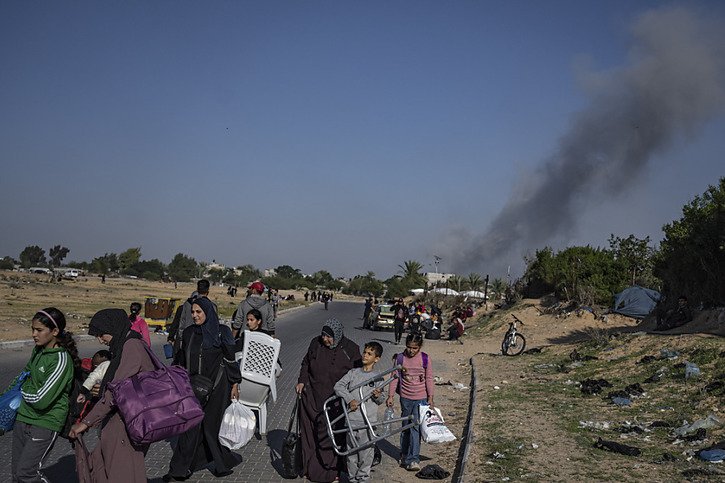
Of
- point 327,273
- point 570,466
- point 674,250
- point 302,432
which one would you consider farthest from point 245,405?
point 327,273

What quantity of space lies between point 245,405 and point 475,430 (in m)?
4.24

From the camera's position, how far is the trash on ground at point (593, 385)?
535 inches

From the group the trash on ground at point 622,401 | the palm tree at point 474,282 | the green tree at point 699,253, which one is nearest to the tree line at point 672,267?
the green tree at point 699,253

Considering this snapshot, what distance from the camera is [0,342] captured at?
58.2 feet

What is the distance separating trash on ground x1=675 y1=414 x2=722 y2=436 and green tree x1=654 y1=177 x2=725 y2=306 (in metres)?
12.6

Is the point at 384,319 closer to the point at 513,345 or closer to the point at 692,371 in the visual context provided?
the point at 513,345

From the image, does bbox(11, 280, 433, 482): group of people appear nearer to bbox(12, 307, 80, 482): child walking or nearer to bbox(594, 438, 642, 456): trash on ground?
bbox(12, 307, 80, 482): child walking

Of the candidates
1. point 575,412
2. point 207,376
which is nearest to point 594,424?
point 575,412

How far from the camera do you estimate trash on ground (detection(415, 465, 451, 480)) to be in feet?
25.4

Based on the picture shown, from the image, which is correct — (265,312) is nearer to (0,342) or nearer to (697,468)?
(697,468)

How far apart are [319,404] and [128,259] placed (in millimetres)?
145022

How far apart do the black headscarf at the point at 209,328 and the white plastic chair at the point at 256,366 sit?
1.85 ft

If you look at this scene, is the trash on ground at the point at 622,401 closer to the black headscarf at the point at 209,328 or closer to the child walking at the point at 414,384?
the child walking at the point at 414,384

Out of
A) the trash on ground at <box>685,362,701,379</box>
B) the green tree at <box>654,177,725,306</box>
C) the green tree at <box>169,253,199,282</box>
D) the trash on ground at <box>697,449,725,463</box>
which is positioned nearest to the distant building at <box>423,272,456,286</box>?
the green tree at <box>169,253,199,282</box>
